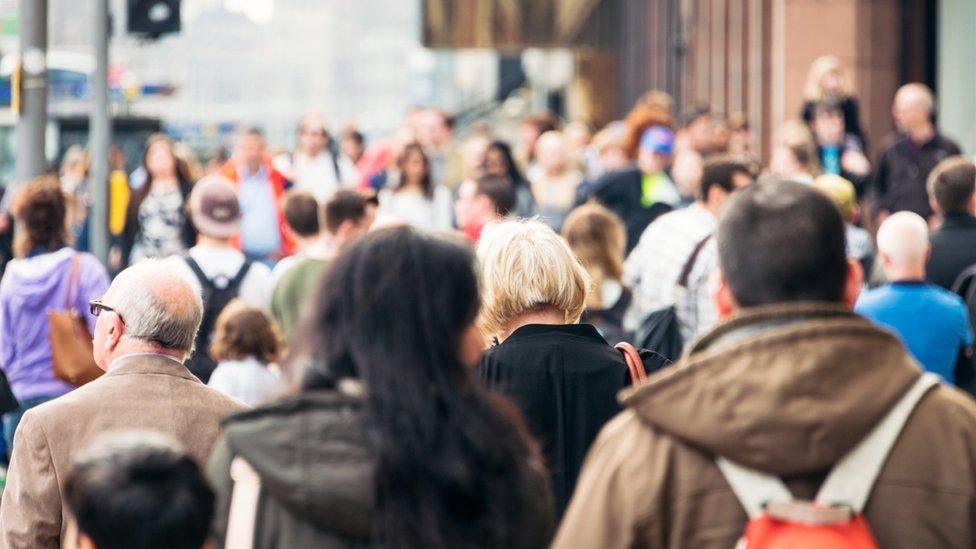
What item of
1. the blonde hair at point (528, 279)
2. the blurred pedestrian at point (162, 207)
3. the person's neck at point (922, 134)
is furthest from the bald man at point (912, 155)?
the blonde hair at point (528, 279)

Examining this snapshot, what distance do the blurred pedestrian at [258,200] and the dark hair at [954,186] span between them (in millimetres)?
5152

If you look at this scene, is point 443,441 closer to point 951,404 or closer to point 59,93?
point 951,404

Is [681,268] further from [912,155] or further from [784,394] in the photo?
[784,394]

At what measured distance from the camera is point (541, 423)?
500 centimetres

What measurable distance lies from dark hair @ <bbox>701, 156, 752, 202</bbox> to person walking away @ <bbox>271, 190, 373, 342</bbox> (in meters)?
1.72

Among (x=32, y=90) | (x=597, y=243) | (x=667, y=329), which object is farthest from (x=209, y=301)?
(x=32, y=90)

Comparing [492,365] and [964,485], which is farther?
[492,365]

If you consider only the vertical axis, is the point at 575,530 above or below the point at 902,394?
below

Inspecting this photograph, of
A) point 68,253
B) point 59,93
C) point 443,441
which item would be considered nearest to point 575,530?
point 443,441

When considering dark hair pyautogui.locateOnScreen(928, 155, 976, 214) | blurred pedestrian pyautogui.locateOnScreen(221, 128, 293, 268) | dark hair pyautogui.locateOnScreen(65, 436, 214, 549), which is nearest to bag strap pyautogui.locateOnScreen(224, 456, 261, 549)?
dark hair pyautogui.locateOnScreen(65, 436, 214, 549)

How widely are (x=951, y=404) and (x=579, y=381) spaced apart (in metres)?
1.84

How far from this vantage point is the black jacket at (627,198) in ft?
40.7

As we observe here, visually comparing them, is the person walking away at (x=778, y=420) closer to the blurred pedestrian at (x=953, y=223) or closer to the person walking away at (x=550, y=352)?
the person walking away at (x=550, y=352)

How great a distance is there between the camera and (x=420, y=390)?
9.71 feet
